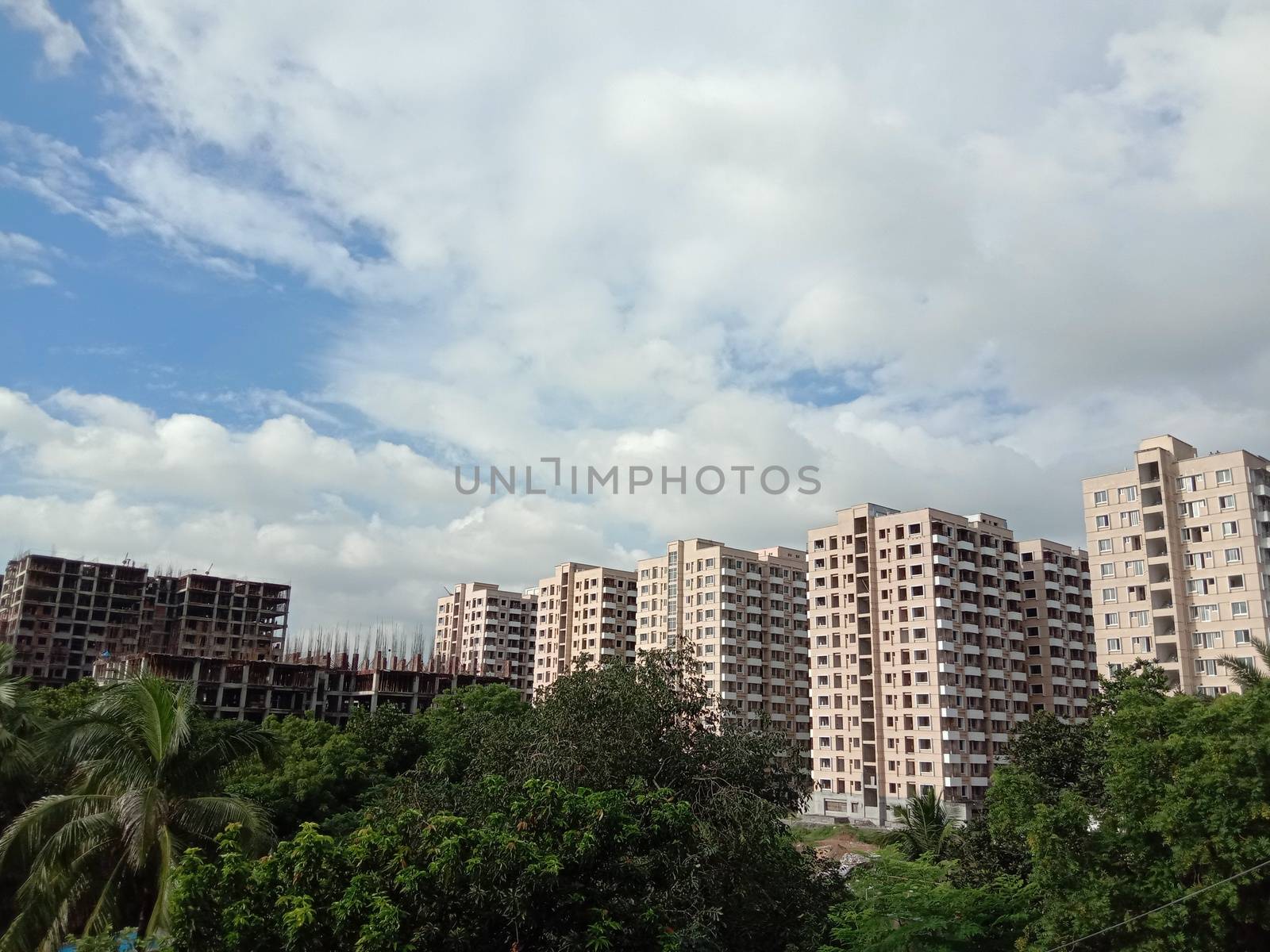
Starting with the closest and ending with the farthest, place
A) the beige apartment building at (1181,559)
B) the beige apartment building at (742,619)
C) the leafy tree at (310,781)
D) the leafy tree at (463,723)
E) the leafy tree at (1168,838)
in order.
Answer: the leafy tree at (1168,838), the leafy tree at (463,723), the leafy tree at (310,781), the beige apartment building at (1181,559), the beige apartment building at (742,619)

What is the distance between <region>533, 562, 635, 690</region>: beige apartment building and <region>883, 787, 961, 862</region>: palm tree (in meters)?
55.4

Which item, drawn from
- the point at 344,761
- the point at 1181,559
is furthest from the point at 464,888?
the point at 1181,559

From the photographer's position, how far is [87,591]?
118 meters

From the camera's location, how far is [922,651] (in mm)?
81938

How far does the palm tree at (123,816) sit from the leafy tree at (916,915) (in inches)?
530

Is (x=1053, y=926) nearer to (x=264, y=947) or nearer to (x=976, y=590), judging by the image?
(x=264, y=947)

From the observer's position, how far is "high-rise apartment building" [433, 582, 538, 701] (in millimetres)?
141125

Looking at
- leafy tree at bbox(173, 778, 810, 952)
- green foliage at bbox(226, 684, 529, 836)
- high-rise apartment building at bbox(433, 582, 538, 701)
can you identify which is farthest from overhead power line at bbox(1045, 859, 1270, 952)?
high-rise apartment building at bbox(433, 582, 538, 701)

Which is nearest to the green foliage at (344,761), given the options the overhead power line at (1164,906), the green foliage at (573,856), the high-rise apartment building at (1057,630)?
the green foliage at (573,856)

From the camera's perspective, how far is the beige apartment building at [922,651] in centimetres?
8031

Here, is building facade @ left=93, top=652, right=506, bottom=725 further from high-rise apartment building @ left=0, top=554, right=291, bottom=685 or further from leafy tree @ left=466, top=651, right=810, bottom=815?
leafy tree @ left=466, top=651, right=810, bottom=815

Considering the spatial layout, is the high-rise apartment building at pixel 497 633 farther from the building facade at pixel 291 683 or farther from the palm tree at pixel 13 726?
the palm tree at pixel 13 726

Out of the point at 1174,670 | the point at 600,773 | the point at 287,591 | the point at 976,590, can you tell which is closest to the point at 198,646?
the point at 287,591

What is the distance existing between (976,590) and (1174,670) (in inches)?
806
